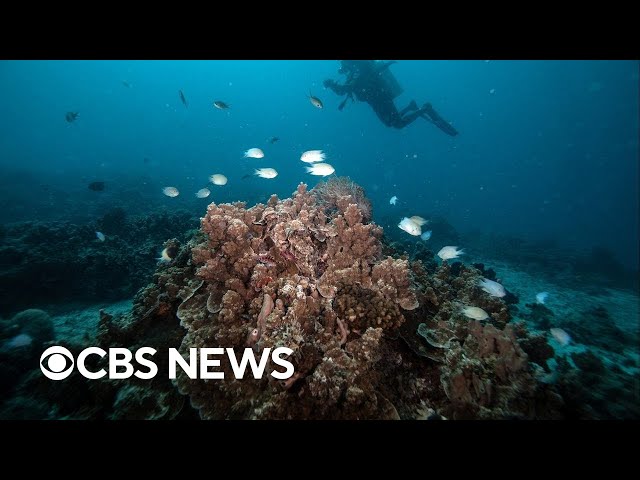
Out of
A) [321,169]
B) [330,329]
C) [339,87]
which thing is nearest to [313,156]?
[321,169]

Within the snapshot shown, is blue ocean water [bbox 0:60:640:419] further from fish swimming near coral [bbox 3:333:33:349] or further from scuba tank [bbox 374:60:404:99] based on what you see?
scuba tank [bbox 374:60:404:99]

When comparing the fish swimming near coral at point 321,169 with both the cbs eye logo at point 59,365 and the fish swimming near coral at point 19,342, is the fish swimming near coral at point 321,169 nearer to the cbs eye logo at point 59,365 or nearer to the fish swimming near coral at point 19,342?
the cbs eye logo at point 59,365

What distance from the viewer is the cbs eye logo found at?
4195 millimetres

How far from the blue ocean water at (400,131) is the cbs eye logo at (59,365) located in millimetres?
52502

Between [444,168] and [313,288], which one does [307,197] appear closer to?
[313,288]

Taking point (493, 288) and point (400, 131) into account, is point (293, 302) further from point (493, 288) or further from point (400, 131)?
point (400, 131)

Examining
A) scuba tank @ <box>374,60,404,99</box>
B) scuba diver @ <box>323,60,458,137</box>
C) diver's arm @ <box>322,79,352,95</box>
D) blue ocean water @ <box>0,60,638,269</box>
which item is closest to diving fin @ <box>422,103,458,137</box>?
scuba diver @ <box>323,60,458,137</box>

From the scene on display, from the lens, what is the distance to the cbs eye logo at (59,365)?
13.8 feet

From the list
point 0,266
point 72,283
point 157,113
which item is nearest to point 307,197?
point 72,283

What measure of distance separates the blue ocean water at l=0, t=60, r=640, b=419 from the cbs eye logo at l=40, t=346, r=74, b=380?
0.56 ft

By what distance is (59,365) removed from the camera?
443cm
